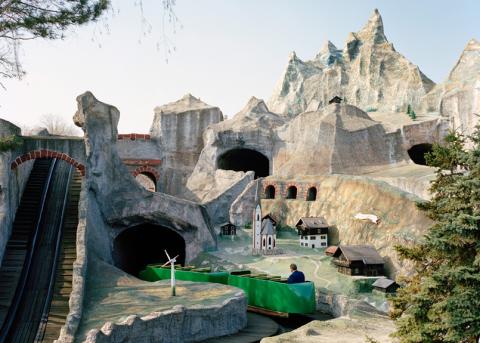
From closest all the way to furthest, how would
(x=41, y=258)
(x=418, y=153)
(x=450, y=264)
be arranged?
(x=450, y=264) → (x=41, y=258) → (x=418, y=153)

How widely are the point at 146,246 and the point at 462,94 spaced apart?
23472mm

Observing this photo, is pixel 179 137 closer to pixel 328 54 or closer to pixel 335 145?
pixel 335 145

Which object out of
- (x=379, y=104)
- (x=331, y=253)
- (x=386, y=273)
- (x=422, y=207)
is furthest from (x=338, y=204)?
(x=379, y=104)

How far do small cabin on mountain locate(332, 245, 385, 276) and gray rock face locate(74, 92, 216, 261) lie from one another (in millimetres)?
7049

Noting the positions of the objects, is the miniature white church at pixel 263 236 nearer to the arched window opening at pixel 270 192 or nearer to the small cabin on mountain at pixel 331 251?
the small cabin on mountain at pixel 331 251

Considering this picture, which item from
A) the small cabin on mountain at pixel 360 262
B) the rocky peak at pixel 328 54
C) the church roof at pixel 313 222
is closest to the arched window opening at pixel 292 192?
the church roof at pixel 313 222

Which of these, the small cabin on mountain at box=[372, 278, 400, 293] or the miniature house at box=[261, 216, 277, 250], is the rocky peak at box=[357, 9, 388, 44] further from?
the small cabin on mountain at box=[372, 278, 400, 293]

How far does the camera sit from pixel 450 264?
31.7 ft

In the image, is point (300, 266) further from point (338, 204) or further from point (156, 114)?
point (156, 114)

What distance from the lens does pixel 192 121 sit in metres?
41.1

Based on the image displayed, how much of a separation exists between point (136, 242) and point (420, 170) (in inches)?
604

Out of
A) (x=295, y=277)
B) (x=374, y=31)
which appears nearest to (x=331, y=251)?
(x=295, y=277)

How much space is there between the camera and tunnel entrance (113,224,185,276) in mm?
27391

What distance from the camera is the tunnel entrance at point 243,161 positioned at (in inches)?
1527
